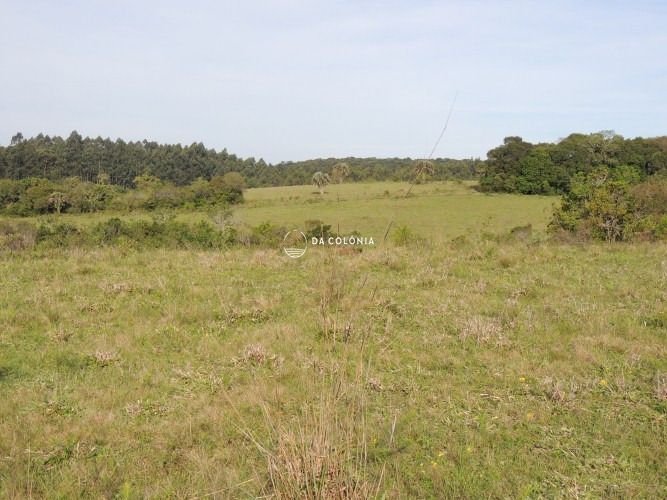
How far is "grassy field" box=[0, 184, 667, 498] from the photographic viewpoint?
3.24 metres

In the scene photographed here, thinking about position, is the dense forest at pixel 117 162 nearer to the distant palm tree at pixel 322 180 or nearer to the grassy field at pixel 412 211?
the grassy field at pixel 412 211

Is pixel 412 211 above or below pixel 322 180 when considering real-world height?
below

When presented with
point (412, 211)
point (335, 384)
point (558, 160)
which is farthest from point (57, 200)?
point (335, 384)

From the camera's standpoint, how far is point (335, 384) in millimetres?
3025

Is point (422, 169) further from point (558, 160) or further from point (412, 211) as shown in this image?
point (558, 160)

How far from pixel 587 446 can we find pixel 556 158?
6808 cm

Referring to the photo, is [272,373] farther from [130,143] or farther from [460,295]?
[130,143]
